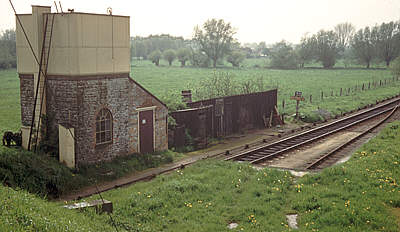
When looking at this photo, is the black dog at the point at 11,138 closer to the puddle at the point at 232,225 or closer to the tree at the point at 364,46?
the puddle at the point at 232,225

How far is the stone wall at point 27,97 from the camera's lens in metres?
15.2

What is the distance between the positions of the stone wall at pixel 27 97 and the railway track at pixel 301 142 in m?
8.21

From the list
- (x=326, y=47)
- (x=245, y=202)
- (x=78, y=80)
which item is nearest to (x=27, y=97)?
(x=78, y=80)


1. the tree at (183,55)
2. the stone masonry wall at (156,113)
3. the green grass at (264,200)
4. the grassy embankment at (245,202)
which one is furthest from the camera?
the tree at (183,55)

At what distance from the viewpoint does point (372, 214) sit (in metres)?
9.51

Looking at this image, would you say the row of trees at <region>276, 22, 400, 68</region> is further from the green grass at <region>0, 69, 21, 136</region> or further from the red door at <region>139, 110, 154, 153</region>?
the red door at <region>139, 110, 154, 153</region>

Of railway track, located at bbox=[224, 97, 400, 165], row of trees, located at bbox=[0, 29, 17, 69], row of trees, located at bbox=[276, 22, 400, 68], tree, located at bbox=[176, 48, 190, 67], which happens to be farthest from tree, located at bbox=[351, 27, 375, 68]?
row of trees, located at bbox=[0, 29, 17, 69]

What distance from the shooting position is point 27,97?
1534 cm

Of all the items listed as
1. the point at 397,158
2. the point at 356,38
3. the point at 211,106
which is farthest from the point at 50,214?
the point at 356,38

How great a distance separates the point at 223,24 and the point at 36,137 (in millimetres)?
85971

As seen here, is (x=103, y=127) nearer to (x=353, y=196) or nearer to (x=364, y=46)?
(x=353, y=196)

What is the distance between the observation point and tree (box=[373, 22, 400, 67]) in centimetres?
9281

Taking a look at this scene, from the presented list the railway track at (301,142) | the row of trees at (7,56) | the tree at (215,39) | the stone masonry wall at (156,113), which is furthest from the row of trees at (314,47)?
the stone masonry wall at (156,113)

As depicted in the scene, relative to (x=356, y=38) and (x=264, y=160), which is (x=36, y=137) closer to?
(x=264, y=160)
